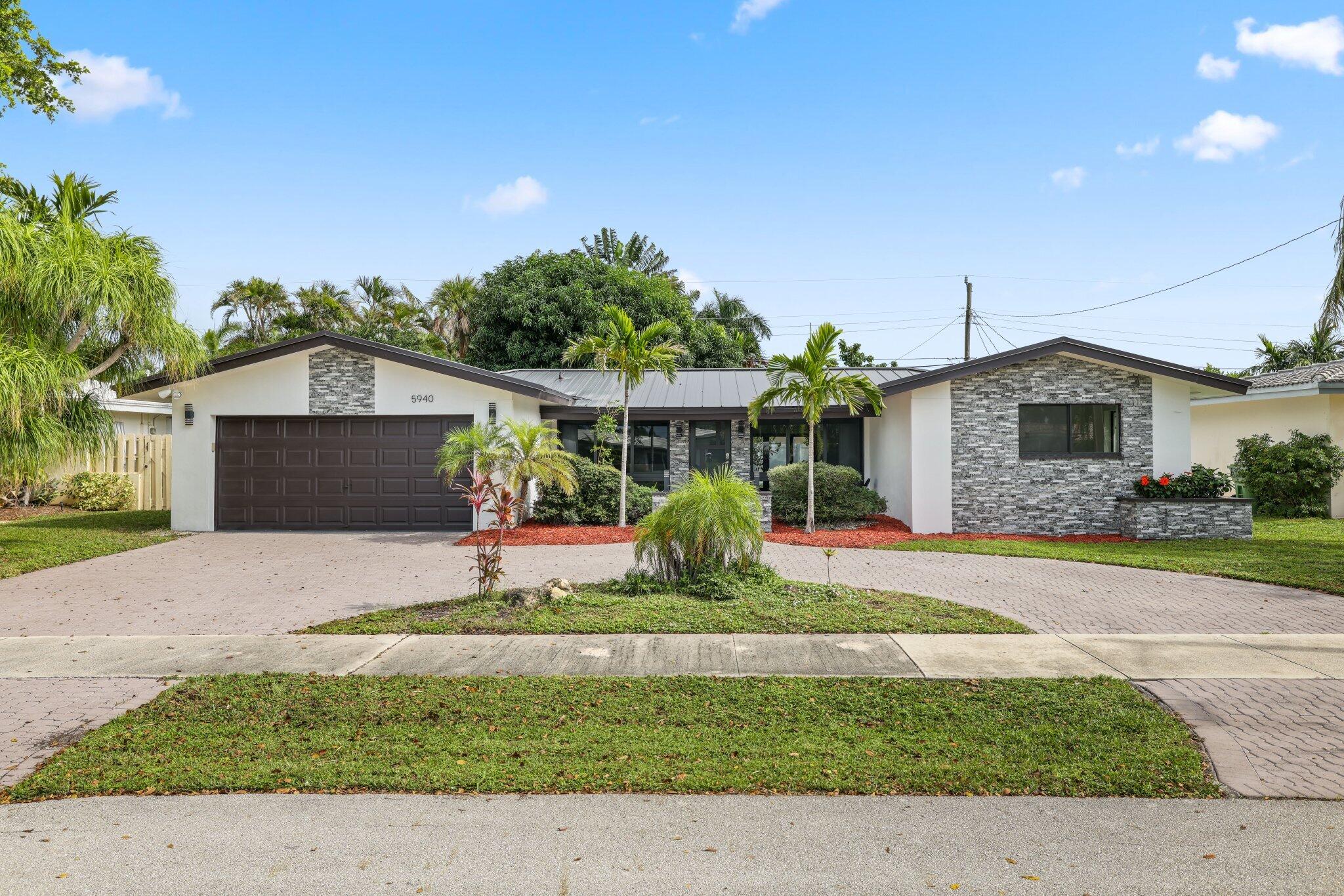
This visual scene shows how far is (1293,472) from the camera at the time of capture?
1803 cm

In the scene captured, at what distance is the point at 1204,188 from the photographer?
59.6 feet

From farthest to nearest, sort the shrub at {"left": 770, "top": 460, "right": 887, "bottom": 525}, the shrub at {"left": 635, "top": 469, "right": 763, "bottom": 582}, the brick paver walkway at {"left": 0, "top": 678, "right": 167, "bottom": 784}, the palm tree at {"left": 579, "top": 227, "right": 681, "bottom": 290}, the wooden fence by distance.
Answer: the palm tree at {"left": 579, "top": 227, "right": 681, "bottom": 290}, the wooden fence, the shrub at {"left": 770, "top": 460, "right": 887, "bottom": 525}, the shrub at {"left": 635, "top": 469, "right": 763, "bottom": 582}, the brick paver walkway at {"left": 0, "top": 678, "right": 167, "bottom": 784}

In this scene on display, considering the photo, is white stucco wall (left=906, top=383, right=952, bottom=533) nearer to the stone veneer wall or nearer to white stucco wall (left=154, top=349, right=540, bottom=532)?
the stone veneer wall

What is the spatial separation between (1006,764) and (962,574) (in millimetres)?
6878

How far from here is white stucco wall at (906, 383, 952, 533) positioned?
1574cm

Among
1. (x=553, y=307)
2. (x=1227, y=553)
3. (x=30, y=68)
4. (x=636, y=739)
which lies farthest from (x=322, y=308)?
(x=636, y=739)

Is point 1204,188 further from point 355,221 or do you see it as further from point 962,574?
point 355,221

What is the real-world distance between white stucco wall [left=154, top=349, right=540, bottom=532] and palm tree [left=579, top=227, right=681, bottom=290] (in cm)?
2547

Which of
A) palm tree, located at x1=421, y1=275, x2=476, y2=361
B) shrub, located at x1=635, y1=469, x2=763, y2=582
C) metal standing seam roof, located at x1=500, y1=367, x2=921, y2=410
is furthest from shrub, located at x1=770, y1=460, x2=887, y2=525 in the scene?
palm tree, located at x1=421, y1=275, x2=476, y2=361

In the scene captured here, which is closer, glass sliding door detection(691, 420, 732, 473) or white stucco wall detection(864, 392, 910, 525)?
white stucco wall detection(864, 392, 910, 525)

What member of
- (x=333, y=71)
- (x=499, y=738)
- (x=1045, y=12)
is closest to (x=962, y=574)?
(x=499, y=738)

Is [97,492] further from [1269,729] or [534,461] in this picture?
[1269,729]

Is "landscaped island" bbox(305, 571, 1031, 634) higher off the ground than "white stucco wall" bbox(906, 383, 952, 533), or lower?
lower

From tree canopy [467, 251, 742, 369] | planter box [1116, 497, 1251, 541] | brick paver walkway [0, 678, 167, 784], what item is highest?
tree canopy [467, 251, 742, 369]
